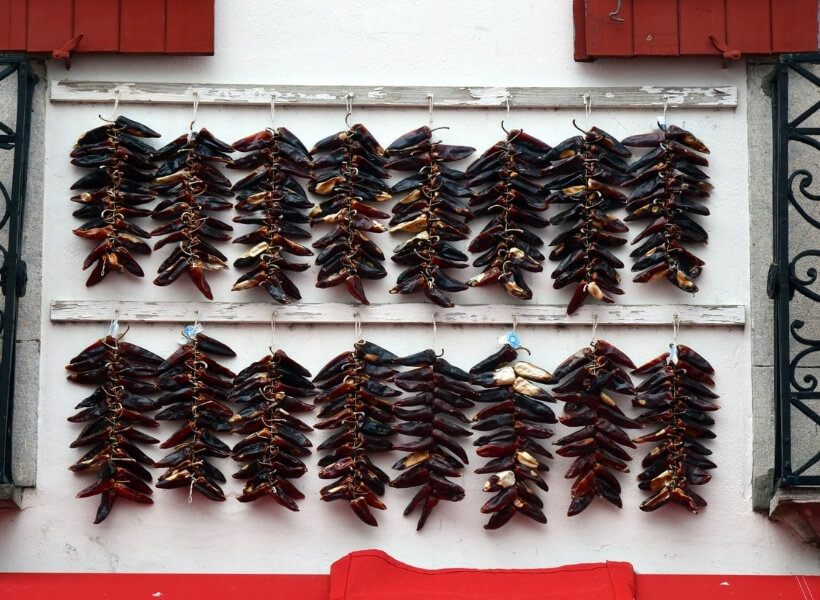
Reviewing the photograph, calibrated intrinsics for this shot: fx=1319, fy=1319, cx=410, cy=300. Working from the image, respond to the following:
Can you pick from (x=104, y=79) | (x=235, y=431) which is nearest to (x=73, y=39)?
(x=104, y=79)

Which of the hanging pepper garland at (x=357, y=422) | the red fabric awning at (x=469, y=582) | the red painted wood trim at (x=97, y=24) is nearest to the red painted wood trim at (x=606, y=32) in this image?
the hanging pepper garland at (x=357, y=422)

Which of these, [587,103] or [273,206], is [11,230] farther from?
[587,103]

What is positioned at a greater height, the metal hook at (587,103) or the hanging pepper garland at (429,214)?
the metal hook at (587,103)

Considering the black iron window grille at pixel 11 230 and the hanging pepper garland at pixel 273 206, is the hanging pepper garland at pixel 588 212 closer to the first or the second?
the hanging pepper garland at pixel 273 206

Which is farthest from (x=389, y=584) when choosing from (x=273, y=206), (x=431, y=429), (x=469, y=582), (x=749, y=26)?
(x=749, y=26)

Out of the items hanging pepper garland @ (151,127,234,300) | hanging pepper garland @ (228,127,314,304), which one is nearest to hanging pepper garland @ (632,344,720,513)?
hanging pepper garland @ (228,127,314,304)

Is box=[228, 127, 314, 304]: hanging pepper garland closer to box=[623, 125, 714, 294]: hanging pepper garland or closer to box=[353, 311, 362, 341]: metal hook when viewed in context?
box=[353, 311, 362, 341]: metal hook

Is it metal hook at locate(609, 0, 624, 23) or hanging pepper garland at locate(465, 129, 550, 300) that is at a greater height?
metal hook at locate(609, 0, 624, 23)
